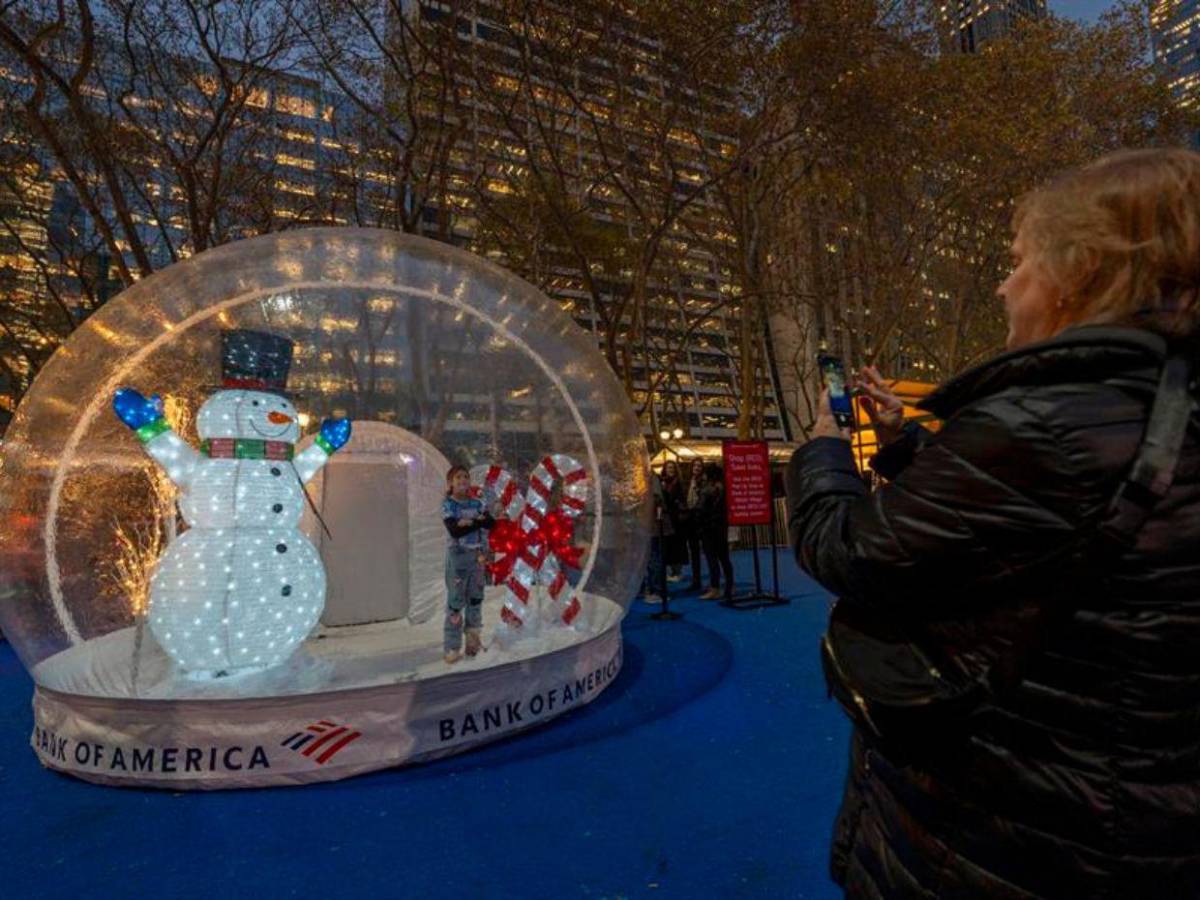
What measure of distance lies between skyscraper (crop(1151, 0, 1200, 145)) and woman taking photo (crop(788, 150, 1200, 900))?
59.4ft

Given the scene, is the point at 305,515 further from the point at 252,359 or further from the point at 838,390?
the point at 838,390

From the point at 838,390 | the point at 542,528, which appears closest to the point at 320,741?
the point at 542,528

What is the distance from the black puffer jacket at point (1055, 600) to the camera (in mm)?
938

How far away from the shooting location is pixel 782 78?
1166cm

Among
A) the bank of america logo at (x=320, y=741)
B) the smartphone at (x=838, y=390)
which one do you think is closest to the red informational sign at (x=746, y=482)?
the bank of america logo at (x=320, y=741)

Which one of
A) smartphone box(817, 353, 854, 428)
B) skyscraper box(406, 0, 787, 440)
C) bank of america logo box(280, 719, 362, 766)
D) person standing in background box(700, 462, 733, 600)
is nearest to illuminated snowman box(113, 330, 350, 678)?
bank of america logo box(280, 719, 362, 766)

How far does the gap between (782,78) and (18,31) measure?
12.1 metres

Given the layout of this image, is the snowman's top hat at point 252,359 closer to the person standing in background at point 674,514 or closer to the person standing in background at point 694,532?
the person standing in background at point 674,514

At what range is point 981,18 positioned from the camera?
49.0 feet

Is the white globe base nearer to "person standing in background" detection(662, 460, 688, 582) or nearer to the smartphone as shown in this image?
the smartphone

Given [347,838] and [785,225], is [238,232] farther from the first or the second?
[347,838]

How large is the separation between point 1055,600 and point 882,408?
74 cm

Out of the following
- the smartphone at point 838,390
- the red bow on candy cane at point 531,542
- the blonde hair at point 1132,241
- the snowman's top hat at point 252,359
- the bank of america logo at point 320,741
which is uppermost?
the snowman's top hat at point 252,359

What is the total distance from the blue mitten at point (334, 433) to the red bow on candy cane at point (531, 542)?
1693mm
